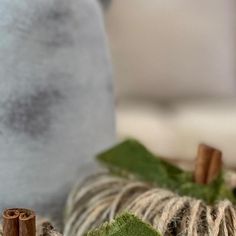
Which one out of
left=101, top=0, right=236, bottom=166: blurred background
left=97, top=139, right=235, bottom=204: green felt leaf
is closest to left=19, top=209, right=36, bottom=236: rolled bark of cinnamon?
left=97, top=139, right=235, bottom=204: green felt leaf

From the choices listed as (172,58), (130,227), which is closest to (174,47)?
(172,58)

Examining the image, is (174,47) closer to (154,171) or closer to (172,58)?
(172,58)

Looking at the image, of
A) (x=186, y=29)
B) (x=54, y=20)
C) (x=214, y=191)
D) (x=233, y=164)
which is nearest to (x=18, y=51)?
(x=54, y=20)

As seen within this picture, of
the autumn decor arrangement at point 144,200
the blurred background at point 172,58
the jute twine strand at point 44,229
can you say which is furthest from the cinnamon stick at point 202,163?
the blurred background at point 172,58

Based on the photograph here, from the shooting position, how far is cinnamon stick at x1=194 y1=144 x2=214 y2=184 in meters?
0.37

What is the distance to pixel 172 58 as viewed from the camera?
0.78 meters

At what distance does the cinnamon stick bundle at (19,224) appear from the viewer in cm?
27

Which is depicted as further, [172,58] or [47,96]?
[172,58]

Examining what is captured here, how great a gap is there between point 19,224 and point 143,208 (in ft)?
0.28

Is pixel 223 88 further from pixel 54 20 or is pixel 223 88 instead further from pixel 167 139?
pixel 54 20

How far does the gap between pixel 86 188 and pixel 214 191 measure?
0.08 metres

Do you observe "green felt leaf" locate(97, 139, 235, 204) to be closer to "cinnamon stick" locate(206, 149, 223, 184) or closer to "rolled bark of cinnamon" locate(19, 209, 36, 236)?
"cinnamon stick" locate(206, 149, 223, 184)

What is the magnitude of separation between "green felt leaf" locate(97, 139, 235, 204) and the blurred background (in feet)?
1.07

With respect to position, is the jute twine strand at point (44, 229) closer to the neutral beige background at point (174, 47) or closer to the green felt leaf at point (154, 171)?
the green felt leaf at point (154, 171)
